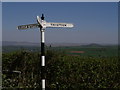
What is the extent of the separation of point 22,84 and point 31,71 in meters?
0.30

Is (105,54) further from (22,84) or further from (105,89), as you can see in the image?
(22,84)

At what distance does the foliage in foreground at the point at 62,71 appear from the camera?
4287 millimetres

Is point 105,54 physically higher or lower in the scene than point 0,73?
higher

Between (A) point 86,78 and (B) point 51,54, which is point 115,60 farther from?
(B) point 51,54

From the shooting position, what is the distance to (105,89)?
14.0 ft

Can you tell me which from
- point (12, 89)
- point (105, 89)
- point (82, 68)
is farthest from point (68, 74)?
point (12, 89)

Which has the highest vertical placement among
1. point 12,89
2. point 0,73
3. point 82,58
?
point 82,58

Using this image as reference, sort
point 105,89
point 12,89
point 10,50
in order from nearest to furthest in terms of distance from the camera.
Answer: point 105,89 → point 12,89 → point 10,50

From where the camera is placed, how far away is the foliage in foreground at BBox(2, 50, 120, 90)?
4.29 metres

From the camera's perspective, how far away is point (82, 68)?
441cm

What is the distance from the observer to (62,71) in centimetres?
447

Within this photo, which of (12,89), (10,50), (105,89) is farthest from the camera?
(10,50)

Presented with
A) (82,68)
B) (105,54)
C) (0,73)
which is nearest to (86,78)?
(82,68)

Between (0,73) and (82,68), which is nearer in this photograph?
(82,68)
